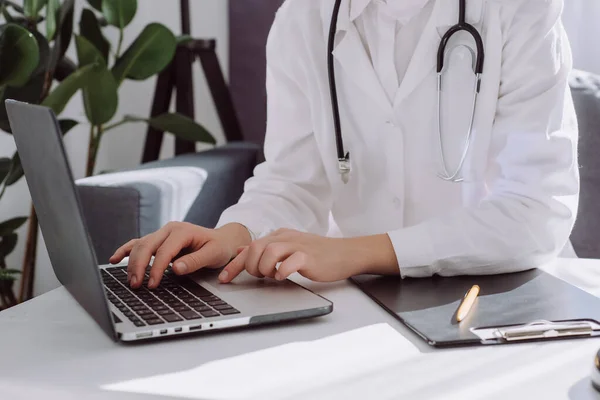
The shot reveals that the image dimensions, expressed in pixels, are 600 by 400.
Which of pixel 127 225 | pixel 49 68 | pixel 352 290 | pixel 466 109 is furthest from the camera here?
pixel 49 68

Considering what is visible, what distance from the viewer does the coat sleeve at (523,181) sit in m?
1.10

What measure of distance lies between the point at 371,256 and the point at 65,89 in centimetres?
118

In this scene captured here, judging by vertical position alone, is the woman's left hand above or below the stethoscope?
below

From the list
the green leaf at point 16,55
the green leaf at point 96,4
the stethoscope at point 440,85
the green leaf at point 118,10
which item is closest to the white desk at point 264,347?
the stethoscope at point 440,85

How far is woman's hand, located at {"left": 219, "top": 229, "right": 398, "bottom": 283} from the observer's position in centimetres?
98

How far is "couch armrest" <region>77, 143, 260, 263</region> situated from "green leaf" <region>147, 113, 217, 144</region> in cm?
20

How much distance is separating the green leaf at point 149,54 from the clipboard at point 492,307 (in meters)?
1.36

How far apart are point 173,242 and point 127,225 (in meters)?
0.81

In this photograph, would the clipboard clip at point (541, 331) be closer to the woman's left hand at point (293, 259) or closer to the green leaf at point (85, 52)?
the woman's left hand at point (293, 259)

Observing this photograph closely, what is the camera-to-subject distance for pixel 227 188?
2.12 m

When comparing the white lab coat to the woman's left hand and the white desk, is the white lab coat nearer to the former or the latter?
the woman's left hand

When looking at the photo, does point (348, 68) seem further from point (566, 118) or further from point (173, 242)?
point (173, 242)

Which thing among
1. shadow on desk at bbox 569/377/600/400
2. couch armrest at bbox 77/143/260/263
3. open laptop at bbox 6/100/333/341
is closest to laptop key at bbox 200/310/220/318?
open laptop at bbox 6/100/333/341

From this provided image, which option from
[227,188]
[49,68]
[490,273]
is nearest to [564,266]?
[490,273]
